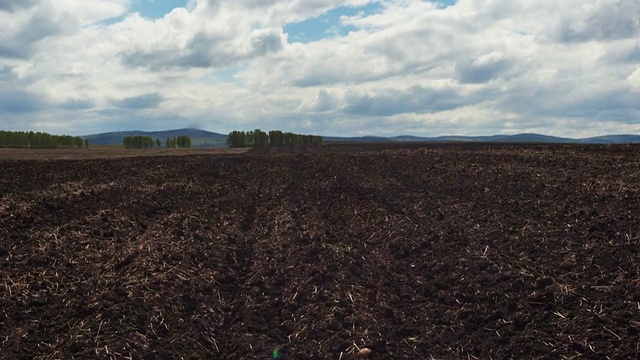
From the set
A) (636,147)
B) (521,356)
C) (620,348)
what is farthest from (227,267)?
(636,147)

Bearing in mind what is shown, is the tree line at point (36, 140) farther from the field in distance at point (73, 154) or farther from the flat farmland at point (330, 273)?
the flat farmland at point (330, 273)

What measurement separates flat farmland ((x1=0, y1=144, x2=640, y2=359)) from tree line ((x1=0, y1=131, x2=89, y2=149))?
483 feet

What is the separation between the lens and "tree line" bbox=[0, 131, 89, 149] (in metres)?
144

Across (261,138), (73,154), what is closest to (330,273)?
(73,154)

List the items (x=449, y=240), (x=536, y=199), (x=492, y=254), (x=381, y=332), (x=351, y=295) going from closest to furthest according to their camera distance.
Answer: (x=381, y=332) < (x=351, y=295) < (x=492, y=254) < (x=449, y=240) < (x=536, y=199)

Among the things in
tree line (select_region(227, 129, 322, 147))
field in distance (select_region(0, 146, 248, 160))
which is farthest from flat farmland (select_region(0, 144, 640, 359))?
tree line (select_region(227, 129, 322, 147))

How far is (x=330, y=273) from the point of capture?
10969mm

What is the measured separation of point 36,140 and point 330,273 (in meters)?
165

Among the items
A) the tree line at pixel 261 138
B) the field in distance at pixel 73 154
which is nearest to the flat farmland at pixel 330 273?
the field in distance at pixel 73 154

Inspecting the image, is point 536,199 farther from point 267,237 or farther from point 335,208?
point 267,237

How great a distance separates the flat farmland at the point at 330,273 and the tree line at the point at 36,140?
147m

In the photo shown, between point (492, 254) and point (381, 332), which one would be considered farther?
point (492, 254)

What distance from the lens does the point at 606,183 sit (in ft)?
57.7

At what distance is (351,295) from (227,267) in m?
3.72
